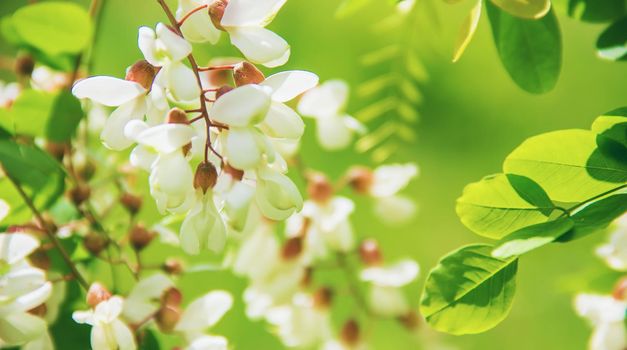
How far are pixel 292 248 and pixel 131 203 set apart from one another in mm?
139

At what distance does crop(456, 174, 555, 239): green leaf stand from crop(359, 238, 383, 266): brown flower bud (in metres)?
0.30

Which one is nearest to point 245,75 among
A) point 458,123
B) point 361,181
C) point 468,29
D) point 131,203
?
point 468,29

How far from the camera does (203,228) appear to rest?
0.39 m

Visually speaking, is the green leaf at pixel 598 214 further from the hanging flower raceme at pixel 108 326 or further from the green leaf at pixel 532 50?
the hanging flower raceme at pixel 108 326

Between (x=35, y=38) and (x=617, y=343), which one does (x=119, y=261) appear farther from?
(x=617, y=343)

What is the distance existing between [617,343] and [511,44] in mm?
208

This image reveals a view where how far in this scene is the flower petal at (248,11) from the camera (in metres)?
0.40

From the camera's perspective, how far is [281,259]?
666 mm

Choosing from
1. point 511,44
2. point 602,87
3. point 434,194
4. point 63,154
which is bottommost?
point 434,194

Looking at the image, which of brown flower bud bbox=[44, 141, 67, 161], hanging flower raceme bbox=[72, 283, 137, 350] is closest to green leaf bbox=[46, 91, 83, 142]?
brown flower bud bbox=[44, 141, 67, 161]

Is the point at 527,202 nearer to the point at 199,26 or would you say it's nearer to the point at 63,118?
the point at 199,26

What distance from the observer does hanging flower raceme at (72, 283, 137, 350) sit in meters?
0.45

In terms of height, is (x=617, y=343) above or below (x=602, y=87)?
above

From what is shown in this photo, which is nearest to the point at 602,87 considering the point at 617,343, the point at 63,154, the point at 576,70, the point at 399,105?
the point at 576,70
